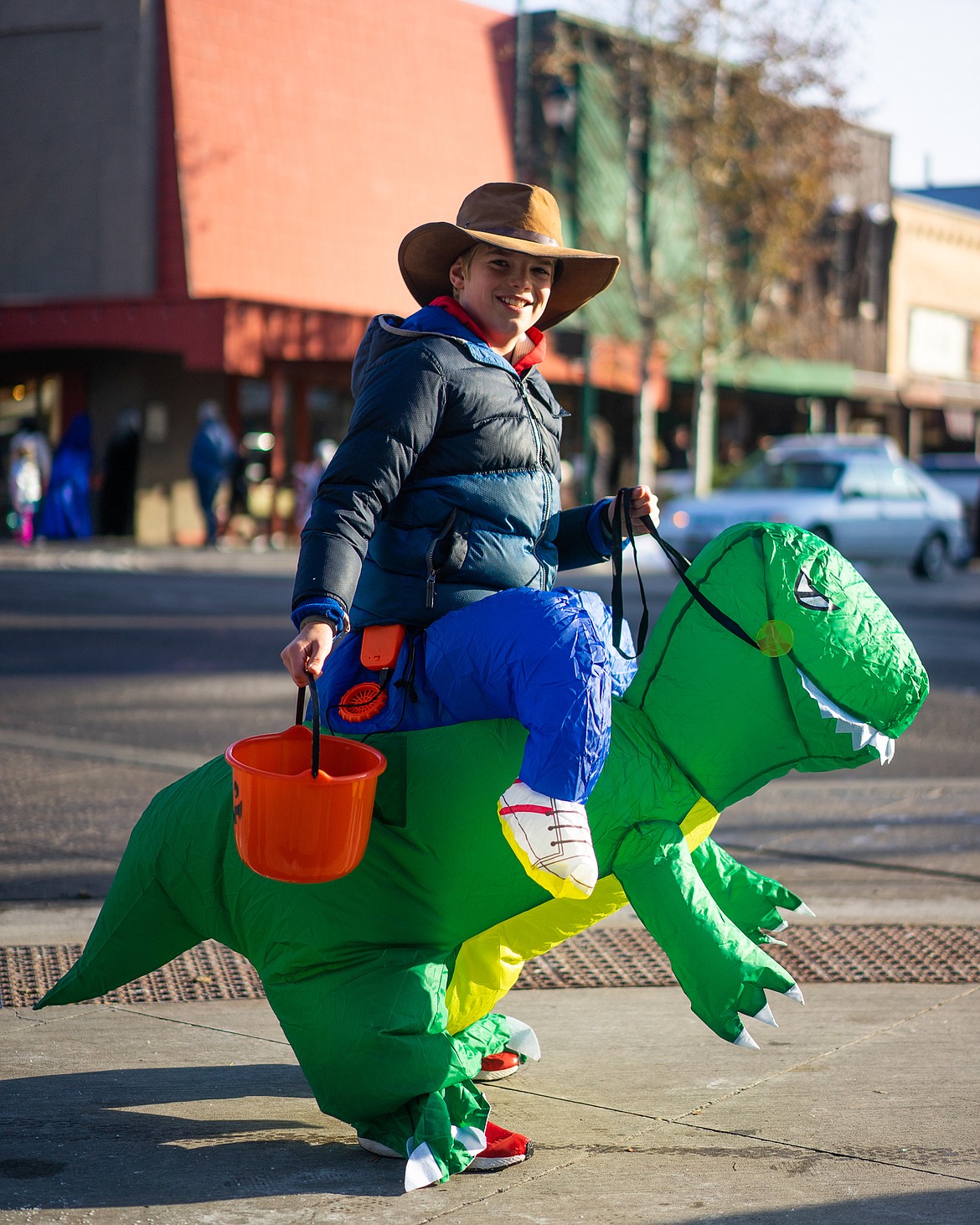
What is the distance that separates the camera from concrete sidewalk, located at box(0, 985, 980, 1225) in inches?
118

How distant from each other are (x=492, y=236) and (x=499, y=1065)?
1.88 meters

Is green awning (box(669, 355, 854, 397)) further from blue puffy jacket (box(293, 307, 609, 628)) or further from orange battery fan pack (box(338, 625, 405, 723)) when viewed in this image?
orange battery fan pack (box(338, 625, 405, 723))

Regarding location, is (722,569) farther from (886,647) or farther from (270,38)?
(270,38)

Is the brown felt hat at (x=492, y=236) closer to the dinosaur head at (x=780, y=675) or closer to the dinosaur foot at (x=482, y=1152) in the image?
the dinosaur head at (x=780, y=675)

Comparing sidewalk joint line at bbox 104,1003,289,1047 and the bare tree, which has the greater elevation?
Result: the bare tree

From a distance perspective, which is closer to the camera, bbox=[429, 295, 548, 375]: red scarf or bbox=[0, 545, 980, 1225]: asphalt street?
bbox=[0, 545, 980, 1225]: asphalt street

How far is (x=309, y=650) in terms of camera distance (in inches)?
116

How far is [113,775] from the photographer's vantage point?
7117mm

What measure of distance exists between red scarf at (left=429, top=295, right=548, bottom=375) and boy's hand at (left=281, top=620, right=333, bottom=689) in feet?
2.69

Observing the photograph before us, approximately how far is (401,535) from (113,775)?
4.21m

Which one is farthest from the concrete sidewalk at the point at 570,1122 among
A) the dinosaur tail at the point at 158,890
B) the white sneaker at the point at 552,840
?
the white sneaker at the point at 552,840

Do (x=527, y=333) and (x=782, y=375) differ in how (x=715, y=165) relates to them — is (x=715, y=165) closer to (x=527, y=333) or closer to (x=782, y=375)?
(x=782, y=375)

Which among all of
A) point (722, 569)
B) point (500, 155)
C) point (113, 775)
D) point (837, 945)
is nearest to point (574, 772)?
point (722, 569)

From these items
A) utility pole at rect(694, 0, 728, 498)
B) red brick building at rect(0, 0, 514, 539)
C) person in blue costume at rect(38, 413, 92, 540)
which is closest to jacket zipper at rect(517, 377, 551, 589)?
red brick building at rect(0, 0, 514, 539)
